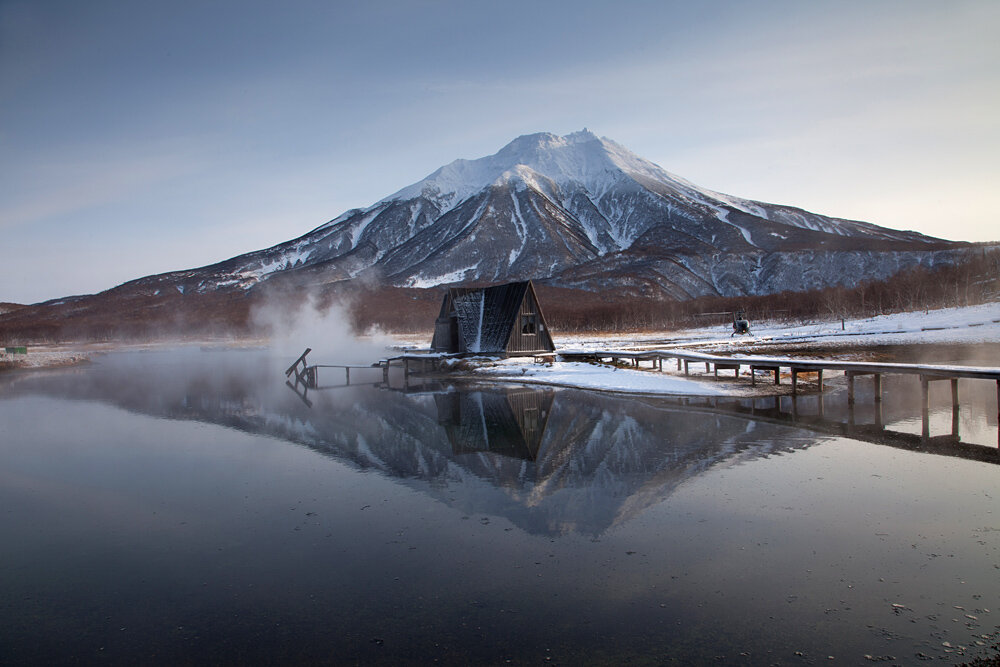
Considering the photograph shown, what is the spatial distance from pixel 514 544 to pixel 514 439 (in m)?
8.71

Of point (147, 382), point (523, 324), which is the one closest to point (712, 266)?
point (523, 324)

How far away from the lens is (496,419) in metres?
23.2

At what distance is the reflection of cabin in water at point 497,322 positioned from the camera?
142ft

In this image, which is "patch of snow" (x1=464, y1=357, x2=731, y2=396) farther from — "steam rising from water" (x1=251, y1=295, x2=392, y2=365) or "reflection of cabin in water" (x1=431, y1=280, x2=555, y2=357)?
"steam rising from water" (x1=251, y1=295, x2=392, y2=365)

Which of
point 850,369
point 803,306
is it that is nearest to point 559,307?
point 803,306

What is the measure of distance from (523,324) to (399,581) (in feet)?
115

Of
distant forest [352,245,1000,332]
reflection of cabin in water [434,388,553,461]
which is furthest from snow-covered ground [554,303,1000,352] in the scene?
reflection of cabin in water [434,388,553,461]

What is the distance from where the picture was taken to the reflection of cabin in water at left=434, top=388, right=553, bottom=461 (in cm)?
1819

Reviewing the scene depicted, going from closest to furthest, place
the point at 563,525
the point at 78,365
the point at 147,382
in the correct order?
the point at 563,525
the point at 147,382
the point at 78,365

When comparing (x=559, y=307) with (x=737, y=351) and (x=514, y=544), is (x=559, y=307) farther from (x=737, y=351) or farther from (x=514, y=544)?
(x=514, y=544)

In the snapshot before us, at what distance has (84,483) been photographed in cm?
1536

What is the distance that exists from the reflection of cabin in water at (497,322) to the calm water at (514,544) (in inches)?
899

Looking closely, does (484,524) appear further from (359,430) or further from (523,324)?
(523,324)

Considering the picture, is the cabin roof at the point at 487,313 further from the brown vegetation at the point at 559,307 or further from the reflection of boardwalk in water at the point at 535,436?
the brown vegetation at the point at 559,307
